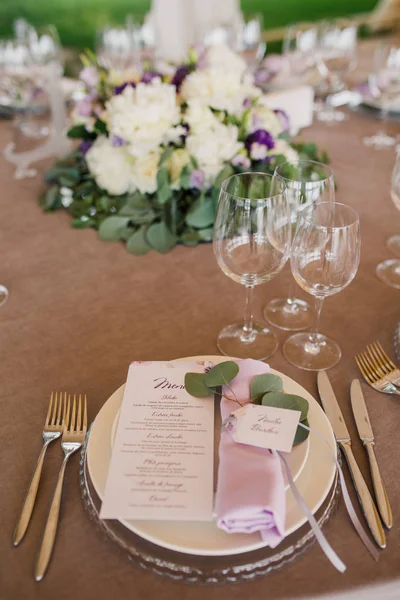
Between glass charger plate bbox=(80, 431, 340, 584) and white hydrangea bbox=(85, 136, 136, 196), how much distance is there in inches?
30.9

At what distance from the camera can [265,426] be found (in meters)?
0.64

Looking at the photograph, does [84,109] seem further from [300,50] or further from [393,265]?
[300,50]

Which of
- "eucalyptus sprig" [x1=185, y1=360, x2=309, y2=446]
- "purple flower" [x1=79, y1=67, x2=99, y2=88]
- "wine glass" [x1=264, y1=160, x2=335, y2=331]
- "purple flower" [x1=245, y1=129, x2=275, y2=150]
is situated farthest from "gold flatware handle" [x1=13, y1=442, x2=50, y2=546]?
"purple flower" [x1=79, y1=67, x2=99, y2=88]

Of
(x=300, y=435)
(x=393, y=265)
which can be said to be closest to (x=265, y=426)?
(x=300, y=435)

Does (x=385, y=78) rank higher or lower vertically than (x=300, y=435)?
higher

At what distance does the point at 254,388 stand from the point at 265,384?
0.01m

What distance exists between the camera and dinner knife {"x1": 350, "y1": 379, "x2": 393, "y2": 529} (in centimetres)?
63

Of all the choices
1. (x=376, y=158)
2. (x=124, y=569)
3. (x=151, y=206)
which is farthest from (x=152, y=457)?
(x=376, y=158)

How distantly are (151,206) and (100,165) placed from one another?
144 millimetres

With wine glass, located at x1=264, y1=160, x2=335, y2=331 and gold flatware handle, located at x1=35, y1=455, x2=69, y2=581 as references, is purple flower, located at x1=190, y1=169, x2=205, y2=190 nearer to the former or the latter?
wine glass, located at x1=264, y1=160, x2=335, y2=331

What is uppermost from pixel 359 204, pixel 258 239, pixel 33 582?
pixel 258 239

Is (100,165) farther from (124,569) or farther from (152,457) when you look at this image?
(124,569)

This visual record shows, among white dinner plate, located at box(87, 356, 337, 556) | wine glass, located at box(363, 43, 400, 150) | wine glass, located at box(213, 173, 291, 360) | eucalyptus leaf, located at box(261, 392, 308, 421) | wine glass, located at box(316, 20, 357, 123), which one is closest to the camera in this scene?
white dinner plate, located at box(87, 356, 337, 556)

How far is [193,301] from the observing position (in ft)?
3.35
